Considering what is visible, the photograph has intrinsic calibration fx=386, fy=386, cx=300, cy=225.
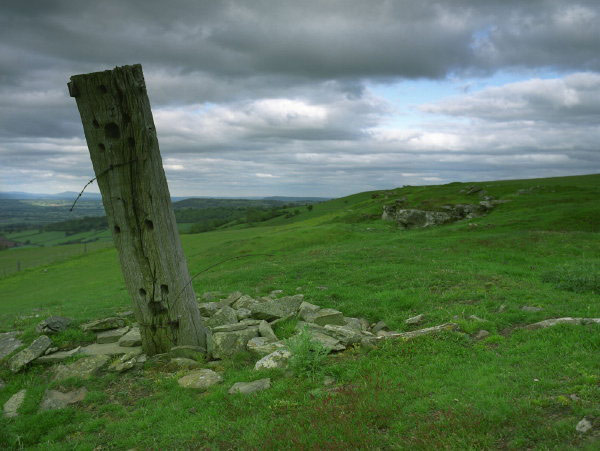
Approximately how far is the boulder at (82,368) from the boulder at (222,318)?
3.46 meters

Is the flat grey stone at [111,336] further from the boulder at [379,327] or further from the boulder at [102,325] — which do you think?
the boulder at [379,327]

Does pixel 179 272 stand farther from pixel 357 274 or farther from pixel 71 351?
pixel 357 274

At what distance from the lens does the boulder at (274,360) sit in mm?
9766

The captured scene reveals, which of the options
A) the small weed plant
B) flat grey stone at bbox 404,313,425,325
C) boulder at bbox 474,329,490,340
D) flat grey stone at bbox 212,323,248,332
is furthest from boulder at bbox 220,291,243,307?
boulder at bbox 474,329,490,340

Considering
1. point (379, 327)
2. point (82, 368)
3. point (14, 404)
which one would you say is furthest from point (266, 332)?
point (14, 404)

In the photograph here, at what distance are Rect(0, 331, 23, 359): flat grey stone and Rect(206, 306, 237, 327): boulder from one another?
6.01 m

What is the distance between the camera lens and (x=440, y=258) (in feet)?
81.1

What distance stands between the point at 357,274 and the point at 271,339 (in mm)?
10159

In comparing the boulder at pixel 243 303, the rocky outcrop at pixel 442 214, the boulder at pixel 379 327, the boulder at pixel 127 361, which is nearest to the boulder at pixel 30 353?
the boulder at pixel 127 361

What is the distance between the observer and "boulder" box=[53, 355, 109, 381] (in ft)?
34.7

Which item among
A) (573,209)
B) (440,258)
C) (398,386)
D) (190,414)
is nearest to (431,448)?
(398,386)

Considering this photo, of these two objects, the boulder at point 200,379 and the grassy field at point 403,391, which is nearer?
the grassy field at point 403,391

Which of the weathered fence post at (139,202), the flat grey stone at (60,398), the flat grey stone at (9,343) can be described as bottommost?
the flat grey stone at (60,398)

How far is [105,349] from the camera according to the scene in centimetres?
1230
